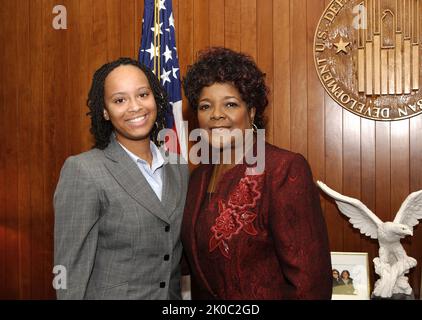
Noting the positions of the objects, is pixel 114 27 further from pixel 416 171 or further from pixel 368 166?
pixel 416 171

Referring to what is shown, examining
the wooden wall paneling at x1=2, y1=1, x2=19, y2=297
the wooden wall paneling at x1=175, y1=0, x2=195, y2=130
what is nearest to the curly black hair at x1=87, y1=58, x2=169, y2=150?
the wooden wall paneling at x1=175, y1=0, x2=195, y2=130

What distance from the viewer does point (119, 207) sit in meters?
1.62

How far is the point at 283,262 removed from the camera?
152 centimetres

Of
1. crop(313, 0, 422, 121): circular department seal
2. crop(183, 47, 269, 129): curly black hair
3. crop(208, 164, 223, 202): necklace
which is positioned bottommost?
crop(208, 164, 223, 202): necklace

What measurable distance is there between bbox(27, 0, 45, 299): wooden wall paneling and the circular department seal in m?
2.01

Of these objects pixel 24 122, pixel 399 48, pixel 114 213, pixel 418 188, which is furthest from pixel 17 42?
pixel 418 188

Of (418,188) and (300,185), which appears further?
(418,188)

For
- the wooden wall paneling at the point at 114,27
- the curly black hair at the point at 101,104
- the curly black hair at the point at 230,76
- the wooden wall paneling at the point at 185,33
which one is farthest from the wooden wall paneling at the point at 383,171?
the wooden wall paneling at the point at 114,27

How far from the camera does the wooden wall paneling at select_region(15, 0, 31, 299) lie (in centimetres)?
348

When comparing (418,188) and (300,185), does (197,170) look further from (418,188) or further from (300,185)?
(418,188)

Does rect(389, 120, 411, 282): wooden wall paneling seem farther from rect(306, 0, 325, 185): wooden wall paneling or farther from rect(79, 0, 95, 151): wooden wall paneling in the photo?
rect(79, 0, 95, 151): wooden wall paneling

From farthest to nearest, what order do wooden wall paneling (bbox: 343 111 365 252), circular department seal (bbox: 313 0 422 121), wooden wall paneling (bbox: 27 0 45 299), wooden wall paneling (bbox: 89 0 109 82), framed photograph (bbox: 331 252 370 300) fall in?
wooden wall paneling (bbox: 27 0 45 299), wooden wall paneling (bbox: 89 0 109 82), wooden wall paneling (bbox: 343 111 365 252), circular department seal (bbox: 313 0 422 121), framed photograph (bbox: 331 252 370 300)
